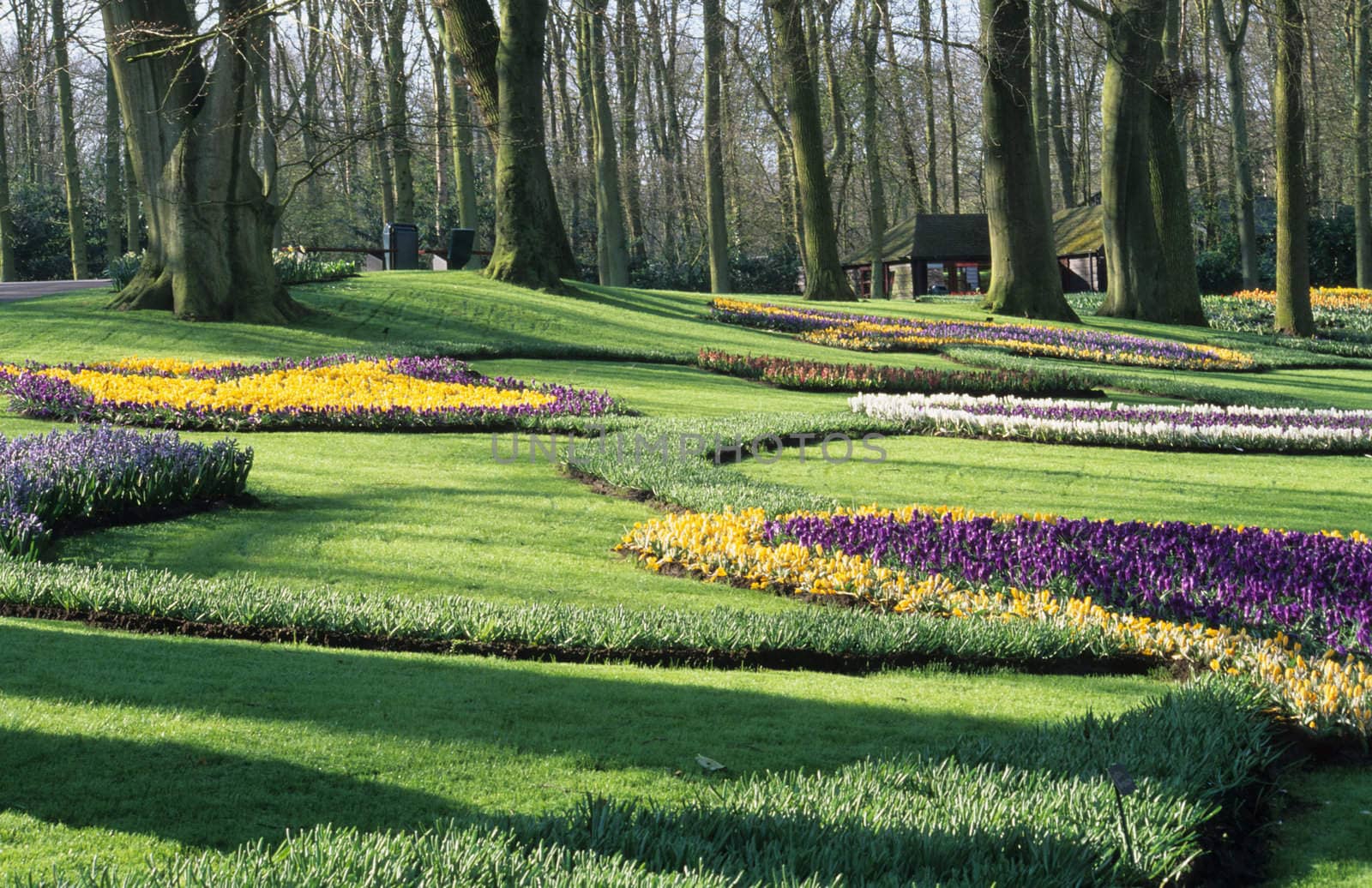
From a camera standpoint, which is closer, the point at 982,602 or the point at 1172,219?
the point at 982,602

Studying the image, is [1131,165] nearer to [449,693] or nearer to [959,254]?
[959,254]

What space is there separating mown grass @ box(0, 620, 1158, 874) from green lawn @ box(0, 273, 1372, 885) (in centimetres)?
1

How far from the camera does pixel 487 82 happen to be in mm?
24125

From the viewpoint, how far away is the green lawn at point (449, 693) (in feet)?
11.6

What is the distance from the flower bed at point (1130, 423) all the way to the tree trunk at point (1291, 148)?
13930 mm

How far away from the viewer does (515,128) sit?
74.8 feet

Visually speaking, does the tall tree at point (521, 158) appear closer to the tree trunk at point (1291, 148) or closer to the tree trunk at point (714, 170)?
the tree trunk at point (714, 170)

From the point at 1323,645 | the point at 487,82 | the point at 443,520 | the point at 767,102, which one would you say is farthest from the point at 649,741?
the point at 767,102

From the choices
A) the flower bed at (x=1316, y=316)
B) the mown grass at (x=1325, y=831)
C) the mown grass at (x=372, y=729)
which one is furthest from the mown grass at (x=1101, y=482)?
the flower bed at (x=1316, y=316)

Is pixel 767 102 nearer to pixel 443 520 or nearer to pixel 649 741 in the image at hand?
pixel 443 520

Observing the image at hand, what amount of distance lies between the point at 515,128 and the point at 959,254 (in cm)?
2668

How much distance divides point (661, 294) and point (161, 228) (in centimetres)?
1287

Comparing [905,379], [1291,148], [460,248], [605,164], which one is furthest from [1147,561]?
[605,164]

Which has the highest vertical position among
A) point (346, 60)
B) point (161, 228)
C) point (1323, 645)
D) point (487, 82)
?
point (487, 82)
